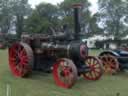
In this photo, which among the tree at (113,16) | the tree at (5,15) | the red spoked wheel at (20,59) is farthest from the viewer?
the tree at (5,15)

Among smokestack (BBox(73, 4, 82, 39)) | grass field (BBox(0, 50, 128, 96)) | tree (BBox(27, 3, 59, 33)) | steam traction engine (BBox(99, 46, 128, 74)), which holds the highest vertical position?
tree (BBox(27, 3, 59, 33))

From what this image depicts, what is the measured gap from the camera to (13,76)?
27.5 feet

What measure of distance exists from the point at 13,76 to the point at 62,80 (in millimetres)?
1939

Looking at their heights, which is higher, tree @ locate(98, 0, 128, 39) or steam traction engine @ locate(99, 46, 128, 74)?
tree @ locate(98, 0, 128, 39)

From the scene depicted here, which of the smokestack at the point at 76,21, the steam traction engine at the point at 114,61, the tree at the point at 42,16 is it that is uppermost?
the tree at the point at 42,16

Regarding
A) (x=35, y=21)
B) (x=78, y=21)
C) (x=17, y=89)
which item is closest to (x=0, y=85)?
(x=17, y=89)

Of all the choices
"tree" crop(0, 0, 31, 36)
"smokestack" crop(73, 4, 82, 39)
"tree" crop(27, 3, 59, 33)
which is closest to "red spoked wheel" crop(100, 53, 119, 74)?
"smokestack" crop(73, 4, 82, 39)

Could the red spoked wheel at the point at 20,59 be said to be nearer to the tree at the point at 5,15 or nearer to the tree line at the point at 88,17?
the tree line at the point at 88,17

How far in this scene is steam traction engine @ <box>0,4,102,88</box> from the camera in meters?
7.16

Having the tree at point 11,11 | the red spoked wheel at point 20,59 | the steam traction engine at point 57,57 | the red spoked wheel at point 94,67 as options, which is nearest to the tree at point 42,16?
the tree at point 11,11

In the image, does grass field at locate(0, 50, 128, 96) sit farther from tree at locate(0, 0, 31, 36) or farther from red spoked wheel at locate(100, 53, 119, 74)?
tree at locate(0, 0, 31, 36)

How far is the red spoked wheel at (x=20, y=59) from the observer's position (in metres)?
7.85

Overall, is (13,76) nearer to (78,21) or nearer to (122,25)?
(78,21)

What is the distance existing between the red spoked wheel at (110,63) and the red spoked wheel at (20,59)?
10.2ft
